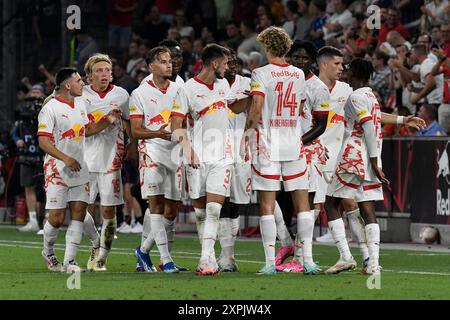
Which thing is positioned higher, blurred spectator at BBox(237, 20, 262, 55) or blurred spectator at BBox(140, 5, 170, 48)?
blurred spectator at BBox(140, 5, 170, 48)

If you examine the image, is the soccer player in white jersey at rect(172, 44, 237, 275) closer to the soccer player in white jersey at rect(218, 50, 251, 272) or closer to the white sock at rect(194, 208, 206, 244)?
the white sock at rect(194, 208, 206, 244)

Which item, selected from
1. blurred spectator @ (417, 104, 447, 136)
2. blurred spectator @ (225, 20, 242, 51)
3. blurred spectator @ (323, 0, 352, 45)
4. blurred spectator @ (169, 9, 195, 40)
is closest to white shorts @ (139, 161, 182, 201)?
blurred spectator @ (417, 104, 447, 136)

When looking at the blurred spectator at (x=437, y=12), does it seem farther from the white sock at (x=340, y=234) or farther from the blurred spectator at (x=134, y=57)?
the white sock at (x=340, y=234)

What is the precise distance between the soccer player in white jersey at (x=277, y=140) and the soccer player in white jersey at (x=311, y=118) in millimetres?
464

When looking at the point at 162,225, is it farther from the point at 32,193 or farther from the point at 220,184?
the point at 32,193

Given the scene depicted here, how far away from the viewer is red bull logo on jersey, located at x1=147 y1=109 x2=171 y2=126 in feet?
52.3

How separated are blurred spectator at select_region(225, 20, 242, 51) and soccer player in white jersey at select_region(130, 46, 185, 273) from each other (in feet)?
41.9

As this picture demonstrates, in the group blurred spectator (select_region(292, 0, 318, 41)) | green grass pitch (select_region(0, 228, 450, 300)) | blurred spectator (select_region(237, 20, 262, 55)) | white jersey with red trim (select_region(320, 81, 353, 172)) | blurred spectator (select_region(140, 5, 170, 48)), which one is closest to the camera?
green grass pitch (select_region(0, 228, 450, 300))

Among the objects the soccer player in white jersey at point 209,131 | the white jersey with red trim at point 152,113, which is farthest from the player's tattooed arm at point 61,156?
the soccer player in white jersey at point 209,131

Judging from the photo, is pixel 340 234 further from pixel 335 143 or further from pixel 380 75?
pixel 380 75

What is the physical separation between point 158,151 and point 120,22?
56.6 ft

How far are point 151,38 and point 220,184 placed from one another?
53.2ft

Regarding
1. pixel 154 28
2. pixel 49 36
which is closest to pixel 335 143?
pixel 154 28
